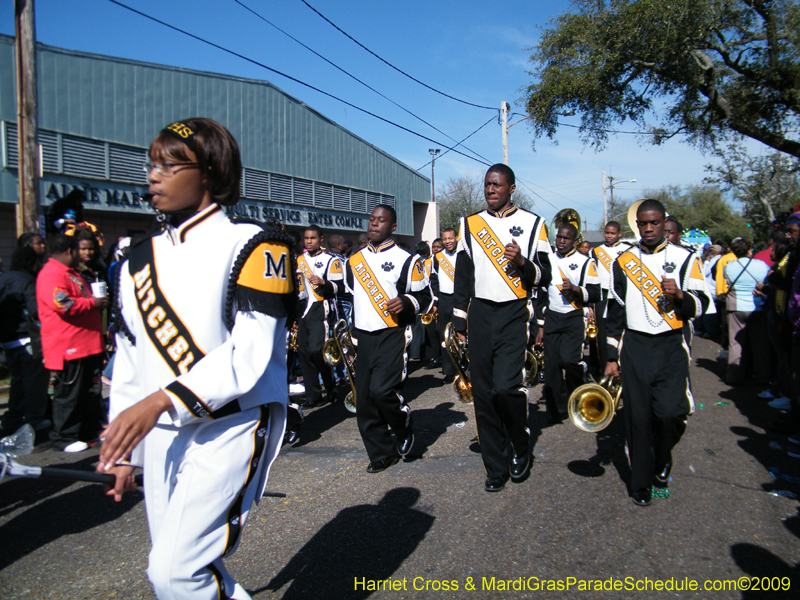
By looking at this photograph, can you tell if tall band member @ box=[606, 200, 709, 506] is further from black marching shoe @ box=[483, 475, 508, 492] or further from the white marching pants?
the white marching pants

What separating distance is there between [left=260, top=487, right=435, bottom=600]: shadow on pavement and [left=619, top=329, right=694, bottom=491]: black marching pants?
5.30 feet

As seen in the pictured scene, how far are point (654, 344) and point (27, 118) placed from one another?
27.7 ft

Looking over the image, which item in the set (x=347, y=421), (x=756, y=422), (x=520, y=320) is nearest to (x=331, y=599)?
(x=520, y=320)

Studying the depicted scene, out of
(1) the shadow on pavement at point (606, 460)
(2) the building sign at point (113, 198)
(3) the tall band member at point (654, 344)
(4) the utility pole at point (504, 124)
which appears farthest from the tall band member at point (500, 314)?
(4) the utility pole at point (504, 124)

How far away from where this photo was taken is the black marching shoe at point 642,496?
165 inches

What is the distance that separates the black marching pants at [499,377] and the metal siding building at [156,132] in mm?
11681

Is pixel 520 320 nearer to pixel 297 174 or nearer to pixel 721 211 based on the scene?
pixel 297 174

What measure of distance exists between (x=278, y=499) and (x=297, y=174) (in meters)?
16.4

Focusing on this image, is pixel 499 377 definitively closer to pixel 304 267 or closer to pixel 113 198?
pixel 304 267

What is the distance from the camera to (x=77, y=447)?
5918 millimetres

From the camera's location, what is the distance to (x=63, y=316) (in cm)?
579

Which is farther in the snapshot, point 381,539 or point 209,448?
point 381,539

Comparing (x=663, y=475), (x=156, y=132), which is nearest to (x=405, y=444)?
(x=663, y=475)

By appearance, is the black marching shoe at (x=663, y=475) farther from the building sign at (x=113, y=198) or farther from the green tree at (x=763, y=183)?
the green tree at (x=763, y=183)
